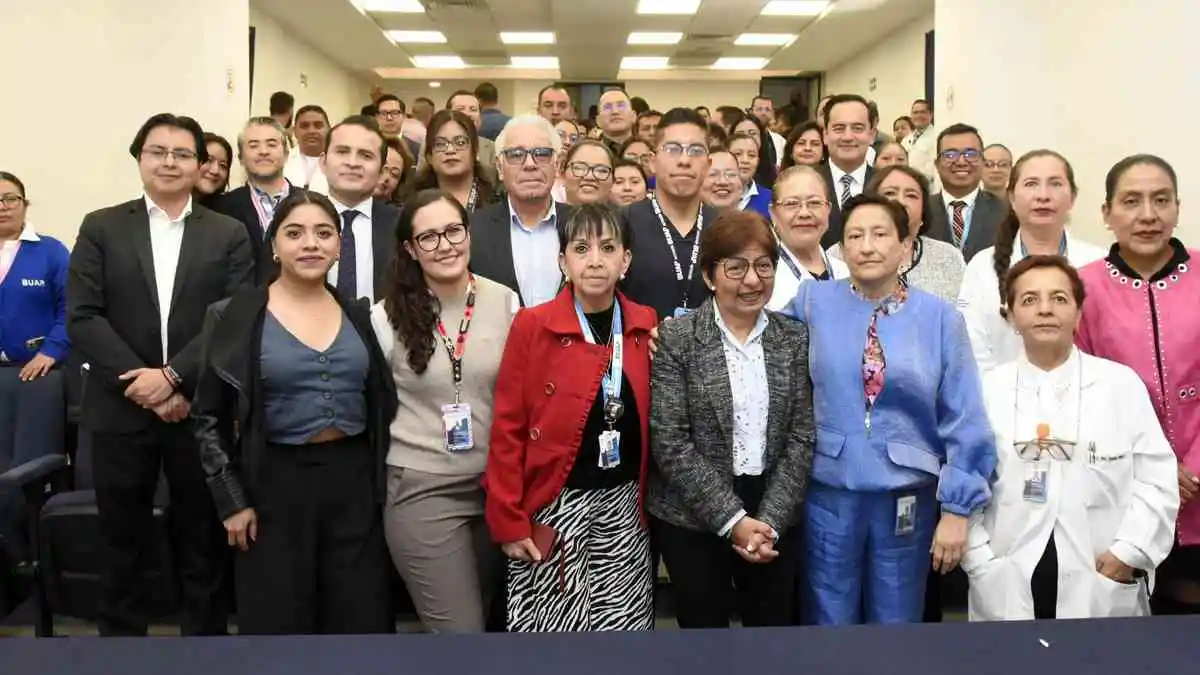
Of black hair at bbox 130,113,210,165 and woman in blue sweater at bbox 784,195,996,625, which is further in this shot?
black hair at bbox 130,113,210,165

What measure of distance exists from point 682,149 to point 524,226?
60 cm

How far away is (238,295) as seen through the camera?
2475 millimetres

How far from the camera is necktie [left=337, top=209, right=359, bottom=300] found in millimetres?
3088

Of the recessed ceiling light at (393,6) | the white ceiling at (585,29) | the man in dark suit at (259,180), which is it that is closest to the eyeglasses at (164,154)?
the man in dark suit at (259,180)

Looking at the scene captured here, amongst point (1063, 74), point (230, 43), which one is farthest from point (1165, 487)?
point (230, 43)

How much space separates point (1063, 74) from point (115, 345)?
578cm

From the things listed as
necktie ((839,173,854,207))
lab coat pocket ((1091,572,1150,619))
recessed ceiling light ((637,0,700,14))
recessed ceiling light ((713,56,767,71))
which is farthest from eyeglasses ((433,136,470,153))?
recessed ceiling light ((713,56,767,71))

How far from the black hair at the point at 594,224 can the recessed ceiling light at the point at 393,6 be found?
934 cm

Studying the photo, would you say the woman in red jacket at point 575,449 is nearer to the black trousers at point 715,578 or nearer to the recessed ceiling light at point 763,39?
the black trousers at point 715,578

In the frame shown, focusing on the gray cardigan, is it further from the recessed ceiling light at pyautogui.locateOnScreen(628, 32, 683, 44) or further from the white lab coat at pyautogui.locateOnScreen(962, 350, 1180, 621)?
the recessed ceiling light at pyautogui.locateOnScreen(628, 32, 683, 44)

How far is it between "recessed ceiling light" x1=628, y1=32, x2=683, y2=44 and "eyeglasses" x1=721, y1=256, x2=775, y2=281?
11.3 metres

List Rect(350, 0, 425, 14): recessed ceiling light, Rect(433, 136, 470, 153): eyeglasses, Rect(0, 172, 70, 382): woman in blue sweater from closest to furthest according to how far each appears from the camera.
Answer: Rect(433, 136, 470, 153): eyeglasses
Rect(0, 172, 70, 382): woman in blue sweater
Rect(350, 0, 425, 14): recessed ceiling light

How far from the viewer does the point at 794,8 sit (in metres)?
11.2

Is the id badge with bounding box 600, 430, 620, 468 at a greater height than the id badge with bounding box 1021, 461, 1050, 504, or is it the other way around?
the id badge with bounding box 600, 430, 620, 468
